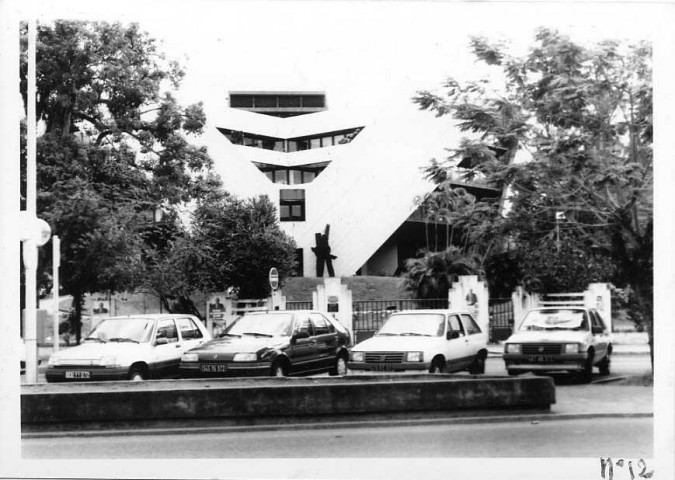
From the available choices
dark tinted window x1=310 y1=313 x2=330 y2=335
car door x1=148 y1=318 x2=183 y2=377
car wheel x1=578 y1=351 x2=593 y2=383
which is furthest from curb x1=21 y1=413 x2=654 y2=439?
dark tinted window x1=310 y1=313 x2=330 y2=335

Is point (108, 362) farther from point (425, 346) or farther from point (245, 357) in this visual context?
point (425, 346)

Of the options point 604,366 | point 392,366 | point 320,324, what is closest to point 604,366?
point 604,366

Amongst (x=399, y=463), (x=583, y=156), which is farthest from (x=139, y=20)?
(x=583, y=156)

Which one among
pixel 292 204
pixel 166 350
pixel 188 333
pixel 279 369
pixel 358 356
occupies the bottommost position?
pixel 279 369

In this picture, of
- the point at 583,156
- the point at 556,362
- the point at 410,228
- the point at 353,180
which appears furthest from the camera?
the point at 410,228

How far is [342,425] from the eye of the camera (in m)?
10.3

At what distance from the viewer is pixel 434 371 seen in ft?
43.4

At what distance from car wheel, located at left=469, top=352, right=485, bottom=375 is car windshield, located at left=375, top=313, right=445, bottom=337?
117cm

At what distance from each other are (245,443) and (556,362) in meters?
7.09

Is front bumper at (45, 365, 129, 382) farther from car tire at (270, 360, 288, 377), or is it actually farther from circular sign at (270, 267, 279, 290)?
circular sign at (270, 267, 279, 290)

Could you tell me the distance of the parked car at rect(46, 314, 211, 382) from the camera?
1252cm

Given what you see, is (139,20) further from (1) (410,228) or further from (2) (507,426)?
(1) (410,228)

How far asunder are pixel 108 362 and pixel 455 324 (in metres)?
6.12

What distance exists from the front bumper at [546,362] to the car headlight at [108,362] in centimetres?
705
